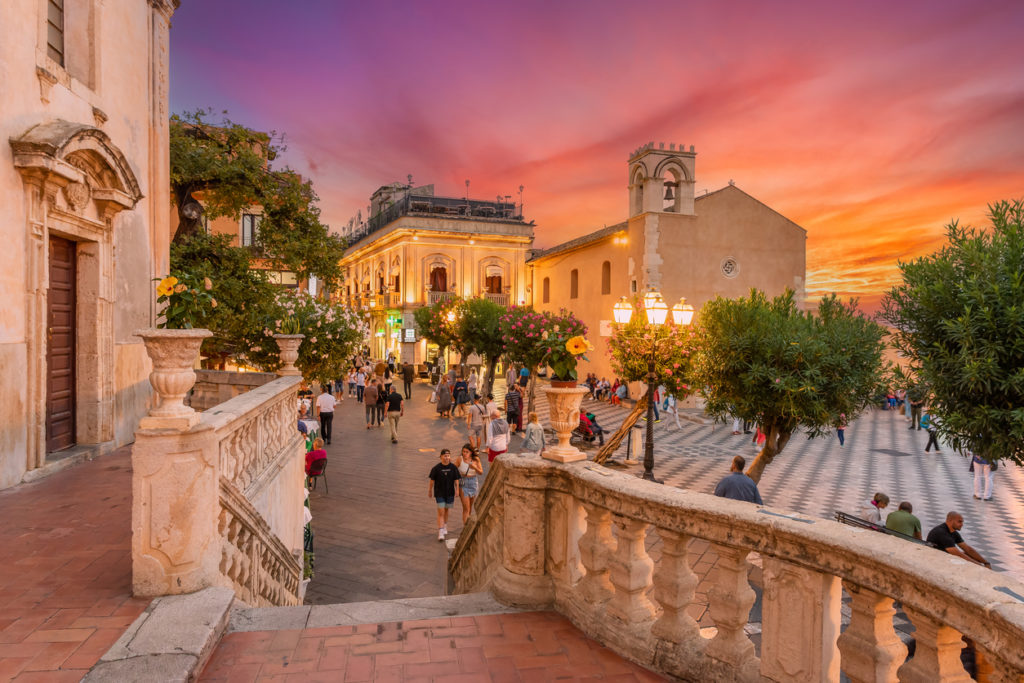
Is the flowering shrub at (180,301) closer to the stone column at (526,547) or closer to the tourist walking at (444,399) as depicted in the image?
the stone column at (526,547)

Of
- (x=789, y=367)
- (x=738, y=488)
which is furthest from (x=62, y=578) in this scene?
(x=789, y=367)

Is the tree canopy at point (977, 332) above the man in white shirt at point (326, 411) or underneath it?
above

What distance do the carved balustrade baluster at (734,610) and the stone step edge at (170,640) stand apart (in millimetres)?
2513

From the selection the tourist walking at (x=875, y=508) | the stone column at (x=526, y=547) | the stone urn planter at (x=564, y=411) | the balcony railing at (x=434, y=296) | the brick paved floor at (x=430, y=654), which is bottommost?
the tourist walking at (x=875, y=508)

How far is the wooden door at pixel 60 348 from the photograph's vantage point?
757 centimetres

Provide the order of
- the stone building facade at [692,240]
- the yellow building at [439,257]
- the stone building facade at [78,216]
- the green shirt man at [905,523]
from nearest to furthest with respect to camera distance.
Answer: the stone building facade at [78,216], the green shirt man at [905,523], the stone building facade at [692,240], the yellow building at [439,257]

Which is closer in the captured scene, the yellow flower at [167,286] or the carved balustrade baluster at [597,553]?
the carved balustrade baluster at [597,553]

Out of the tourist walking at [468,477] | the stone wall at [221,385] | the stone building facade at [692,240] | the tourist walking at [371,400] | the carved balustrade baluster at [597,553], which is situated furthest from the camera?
the stone building facade at [692,240]

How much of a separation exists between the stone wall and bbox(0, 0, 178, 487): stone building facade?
33.2 inches

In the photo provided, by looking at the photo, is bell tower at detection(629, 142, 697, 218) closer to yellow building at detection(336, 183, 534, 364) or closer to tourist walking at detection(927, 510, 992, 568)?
yellow building at detection(336, 183, 534, 364)

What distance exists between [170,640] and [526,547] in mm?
2044

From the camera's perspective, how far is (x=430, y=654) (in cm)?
317

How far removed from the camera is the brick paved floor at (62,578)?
9.85 ft

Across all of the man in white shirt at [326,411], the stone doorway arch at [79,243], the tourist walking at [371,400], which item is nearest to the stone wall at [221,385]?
the stone doorway arch at [79,243]
